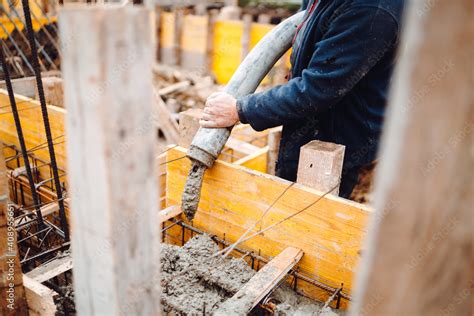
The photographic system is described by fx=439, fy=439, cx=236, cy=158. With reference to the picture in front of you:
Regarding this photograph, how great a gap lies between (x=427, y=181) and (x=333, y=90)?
157cm

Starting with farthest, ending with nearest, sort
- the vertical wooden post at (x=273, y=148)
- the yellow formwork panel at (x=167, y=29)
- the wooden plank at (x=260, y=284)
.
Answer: the yellow formwork panel at (x=167, y=29) → the vertical wooden post at (x=273, y=148) → the wooden plank at (x=260, y=284)

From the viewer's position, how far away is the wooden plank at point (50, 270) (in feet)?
6.99

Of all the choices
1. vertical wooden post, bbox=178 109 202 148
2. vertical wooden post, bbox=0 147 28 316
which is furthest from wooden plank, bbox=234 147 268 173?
vertical wooden post, bbox=0 147 28 316

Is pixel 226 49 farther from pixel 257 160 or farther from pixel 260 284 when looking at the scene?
pixel 260 284

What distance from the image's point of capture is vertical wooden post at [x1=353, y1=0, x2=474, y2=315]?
753 mm

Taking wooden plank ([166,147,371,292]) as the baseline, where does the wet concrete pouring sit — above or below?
below

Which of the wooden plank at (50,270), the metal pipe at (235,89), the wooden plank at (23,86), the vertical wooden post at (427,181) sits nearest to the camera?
the vertical wooden post at (427,181)

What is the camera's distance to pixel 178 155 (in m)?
2.81

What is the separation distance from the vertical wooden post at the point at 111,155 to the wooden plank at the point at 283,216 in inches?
45.0

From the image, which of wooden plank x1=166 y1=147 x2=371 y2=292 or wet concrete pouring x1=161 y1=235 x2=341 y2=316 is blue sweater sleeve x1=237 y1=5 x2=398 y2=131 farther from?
wet concrete pouring x1=161 y1=235 x2=341 y2=316

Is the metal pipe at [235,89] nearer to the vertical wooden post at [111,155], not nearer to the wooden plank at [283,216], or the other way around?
the wooden plank at [283,216]

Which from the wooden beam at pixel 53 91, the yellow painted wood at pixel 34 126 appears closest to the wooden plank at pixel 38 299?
the yellow painted wood at pixel 34 126

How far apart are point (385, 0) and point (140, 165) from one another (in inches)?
64.2

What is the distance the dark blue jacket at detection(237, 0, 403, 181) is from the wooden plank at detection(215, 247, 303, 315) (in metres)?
0.74
